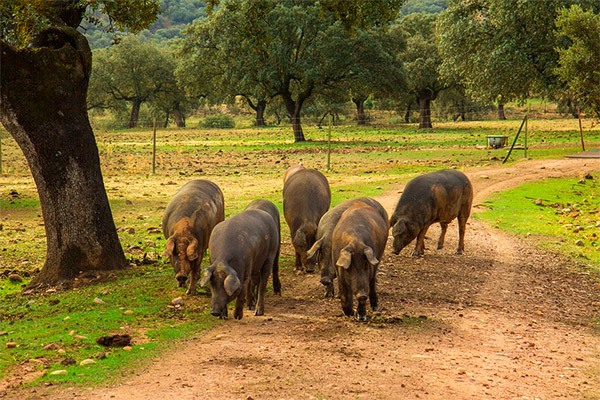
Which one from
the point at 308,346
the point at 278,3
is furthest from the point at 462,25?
the point at 308,346

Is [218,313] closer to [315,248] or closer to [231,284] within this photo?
[231,284]

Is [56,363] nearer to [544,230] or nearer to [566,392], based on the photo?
[566,392]

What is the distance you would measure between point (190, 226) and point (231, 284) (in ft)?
8.51

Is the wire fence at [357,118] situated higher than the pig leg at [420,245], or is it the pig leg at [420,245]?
the wire fence at [357,118]

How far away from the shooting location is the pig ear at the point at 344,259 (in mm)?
8828

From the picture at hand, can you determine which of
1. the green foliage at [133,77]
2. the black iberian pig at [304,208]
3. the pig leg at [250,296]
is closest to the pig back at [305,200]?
the black iberian pig at [304,208]

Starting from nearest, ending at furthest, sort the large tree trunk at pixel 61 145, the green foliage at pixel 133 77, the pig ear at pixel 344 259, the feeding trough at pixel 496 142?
the pig ear at pixel 344 259 → the large tree trunk at pixel 61 145 → the feeding trough at pixel 496 142 → the green foliage at pixel 133 77

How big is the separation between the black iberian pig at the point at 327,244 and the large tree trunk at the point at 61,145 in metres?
4.24

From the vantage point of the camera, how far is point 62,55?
39.0 ft

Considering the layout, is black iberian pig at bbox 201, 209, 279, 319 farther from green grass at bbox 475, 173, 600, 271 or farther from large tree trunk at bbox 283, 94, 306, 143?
large tree trunk at bbox 283, 94, 306, 143

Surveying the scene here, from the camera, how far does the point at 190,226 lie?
10.9 meters

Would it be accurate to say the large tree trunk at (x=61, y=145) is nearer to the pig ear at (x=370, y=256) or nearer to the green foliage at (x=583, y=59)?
the pig ear at (x=370, y=256)

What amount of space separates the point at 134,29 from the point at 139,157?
20.9 m

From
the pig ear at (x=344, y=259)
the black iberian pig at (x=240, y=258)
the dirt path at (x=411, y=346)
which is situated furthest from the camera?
the pig ear at (x=344, y=259)
